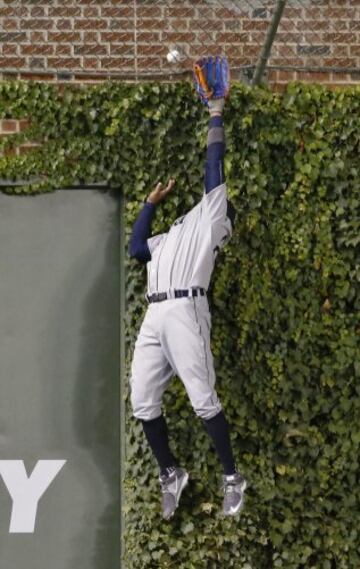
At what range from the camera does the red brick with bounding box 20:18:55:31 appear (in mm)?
7328

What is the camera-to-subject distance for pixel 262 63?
675 centimetres

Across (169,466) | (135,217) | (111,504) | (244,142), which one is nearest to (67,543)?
(111,504)

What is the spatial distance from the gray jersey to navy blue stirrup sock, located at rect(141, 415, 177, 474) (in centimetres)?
72

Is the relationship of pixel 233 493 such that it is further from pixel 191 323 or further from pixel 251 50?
pixel 251 50

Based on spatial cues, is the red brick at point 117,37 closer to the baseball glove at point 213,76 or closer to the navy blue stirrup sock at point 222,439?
→ the baseball glove at point 213,76

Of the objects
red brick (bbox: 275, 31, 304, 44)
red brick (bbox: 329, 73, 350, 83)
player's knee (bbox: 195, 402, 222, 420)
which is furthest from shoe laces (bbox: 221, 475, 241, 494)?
red brick (bbox: 275, 31, 304, 44)

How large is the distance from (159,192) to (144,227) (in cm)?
25

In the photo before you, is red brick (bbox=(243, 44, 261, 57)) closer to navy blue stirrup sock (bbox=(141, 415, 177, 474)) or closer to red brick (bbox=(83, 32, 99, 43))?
red brick (bbox=(83, 32, 99, 43))

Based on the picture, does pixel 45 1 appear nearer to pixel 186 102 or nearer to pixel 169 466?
pixel 186 102

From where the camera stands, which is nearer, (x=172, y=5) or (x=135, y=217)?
(x=135, y=217)

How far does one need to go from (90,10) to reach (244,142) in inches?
53.5

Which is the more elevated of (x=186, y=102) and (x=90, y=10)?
(x=90, y=10)

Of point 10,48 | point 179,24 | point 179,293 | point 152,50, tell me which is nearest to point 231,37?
point 179,24

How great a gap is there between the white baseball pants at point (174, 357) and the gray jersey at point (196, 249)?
0.10 meters
